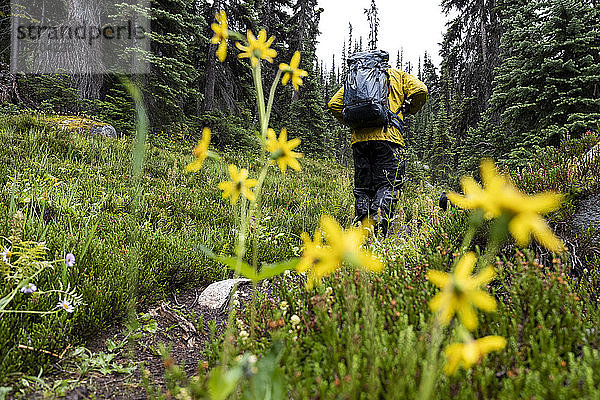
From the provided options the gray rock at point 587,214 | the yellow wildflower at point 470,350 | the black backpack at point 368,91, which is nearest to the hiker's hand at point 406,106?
the black backpack at point 368,91

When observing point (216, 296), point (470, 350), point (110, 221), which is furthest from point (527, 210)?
point (110, 221)

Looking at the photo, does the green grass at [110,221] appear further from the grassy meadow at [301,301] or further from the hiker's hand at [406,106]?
the hiker's hand at [406,106]

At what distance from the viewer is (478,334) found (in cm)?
150

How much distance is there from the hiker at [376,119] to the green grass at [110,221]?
38.9 inches

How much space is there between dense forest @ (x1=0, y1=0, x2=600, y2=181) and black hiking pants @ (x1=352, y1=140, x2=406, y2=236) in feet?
8.80

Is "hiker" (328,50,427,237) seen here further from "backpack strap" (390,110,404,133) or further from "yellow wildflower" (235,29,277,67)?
"yellow wildflower" (235,29,277,67)

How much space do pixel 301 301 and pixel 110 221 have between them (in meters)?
2.55

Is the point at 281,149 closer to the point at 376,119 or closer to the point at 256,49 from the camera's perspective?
the point at 256,49

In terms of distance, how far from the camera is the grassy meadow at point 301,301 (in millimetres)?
1079

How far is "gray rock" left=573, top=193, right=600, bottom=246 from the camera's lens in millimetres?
2635

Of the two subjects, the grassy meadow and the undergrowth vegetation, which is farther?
the grassy meadow

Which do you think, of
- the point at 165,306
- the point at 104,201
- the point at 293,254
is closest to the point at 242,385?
the point at 165,306

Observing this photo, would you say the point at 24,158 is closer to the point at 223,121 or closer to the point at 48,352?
the point at 48,352

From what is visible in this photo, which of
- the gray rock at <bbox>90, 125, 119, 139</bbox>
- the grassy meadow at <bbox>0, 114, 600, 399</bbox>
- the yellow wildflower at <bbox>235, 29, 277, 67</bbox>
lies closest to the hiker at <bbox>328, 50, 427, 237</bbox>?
the grassy meadow at <bbox>0, 114, 600, 399</bbox>
